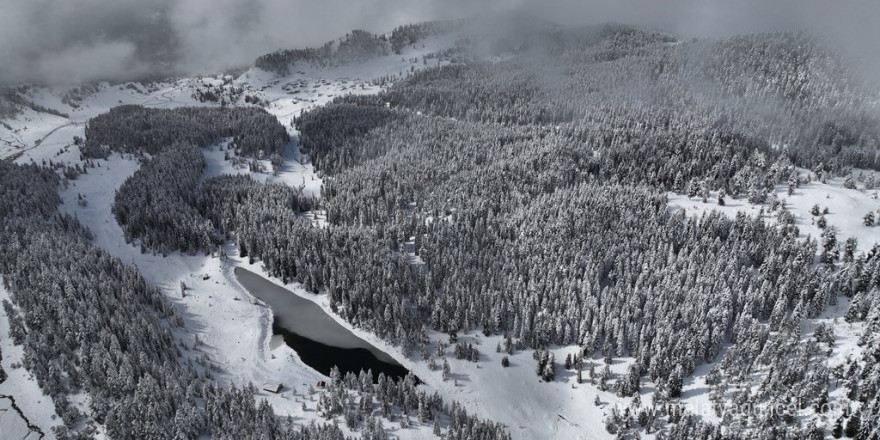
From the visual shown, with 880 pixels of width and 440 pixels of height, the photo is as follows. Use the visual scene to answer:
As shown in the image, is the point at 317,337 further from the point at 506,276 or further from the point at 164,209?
the point at 164,209

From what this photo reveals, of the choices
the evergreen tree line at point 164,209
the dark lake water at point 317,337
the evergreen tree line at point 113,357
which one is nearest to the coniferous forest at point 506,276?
the evergreen tree line at point 113,357

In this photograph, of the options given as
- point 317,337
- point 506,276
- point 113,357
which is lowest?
point 317,337

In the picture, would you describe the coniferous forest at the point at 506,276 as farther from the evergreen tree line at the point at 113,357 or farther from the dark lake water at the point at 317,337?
the dark lake water at the point at 317,337

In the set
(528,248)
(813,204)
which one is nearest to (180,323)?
(528,248)

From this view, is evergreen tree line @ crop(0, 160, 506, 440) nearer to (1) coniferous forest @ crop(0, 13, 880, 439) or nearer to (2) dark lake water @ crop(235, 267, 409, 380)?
(1) coniferous forest @ crop(0, 13, 880, 439)

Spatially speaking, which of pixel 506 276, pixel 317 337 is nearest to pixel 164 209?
pixel 317 337

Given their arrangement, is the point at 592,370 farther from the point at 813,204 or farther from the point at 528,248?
the point at 813,204
